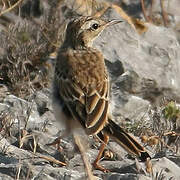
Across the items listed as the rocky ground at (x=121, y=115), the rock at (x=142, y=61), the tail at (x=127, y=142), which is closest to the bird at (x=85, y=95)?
the tail at (x=127, y=142)

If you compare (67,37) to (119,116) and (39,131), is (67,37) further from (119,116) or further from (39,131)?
(119,116)

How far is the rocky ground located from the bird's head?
0.89m

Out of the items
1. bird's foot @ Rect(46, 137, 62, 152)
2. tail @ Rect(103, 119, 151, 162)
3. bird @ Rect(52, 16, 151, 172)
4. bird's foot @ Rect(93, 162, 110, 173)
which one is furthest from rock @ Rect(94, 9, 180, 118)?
tail @ Rect(103, 119, 151, 162)

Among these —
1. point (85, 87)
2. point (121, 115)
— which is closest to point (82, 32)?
point (85, 87)

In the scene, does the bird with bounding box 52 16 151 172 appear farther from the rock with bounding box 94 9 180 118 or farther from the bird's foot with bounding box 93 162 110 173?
the rock with bounding box 94 9 180 118

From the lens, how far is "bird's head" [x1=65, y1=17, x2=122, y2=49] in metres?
7.15

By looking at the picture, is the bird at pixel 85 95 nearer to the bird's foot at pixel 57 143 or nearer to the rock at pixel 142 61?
the bird's foot at pixel 57 143

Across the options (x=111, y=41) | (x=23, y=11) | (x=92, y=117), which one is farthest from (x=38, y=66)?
(x=92, y=117)

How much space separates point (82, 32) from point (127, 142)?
192cm

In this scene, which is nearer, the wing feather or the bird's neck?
the wing feather

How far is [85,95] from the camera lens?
602cm

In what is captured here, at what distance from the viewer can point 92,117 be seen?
5691 mm

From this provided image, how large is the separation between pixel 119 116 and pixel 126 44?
1.32 m

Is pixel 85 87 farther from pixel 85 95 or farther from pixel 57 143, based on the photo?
Answer: pixel 57 143
